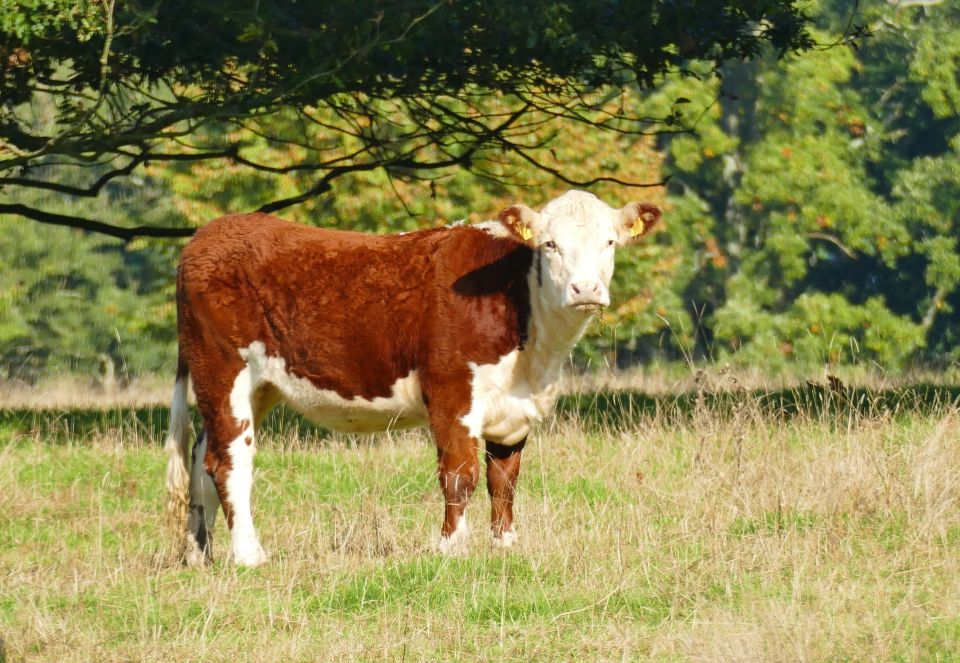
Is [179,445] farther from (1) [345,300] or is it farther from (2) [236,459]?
(1) [345,300]

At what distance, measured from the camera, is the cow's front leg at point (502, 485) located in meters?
7.72

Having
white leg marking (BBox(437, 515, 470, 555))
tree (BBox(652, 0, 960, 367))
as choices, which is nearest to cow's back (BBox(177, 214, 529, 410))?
white leg marking (BBox(437, 515, 470, 555))

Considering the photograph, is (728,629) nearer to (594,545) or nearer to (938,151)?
(594,545)

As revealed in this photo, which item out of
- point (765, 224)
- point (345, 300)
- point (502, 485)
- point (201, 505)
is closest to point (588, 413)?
point (502, 485)

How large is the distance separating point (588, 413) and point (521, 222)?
3922 millimetres

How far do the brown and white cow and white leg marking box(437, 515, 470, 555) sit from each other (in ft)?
0.03

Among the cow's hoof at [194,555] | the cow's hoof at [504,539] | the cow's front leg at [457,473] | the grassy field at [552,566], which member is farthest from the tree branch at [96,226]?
the cow's hoof at [504,539]

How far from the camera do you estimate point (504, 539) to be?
24.9 ft

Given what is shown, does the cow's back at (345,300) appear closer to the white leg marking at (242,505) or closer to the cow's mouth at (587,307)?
the white leg marking at (242,505)

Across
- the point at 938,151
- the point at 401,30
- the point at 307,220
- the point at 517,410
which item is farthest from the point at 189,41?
the point at 938,151

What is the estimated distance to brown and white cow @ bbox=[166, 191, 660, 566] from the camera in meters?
7.55

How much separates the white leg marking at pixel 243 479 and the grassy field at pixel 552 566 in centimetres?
27

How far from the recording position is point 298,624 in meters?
5.90

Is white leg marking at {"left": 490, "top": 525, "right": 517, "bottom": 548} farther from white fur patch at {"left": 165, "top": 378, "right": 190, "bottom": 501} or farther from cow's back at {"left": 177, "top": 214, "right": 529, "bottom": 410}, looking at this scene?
white fur patch at {"left": 165, "top": 378, "right": 190, "bottom": 501}
